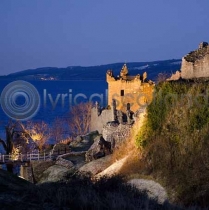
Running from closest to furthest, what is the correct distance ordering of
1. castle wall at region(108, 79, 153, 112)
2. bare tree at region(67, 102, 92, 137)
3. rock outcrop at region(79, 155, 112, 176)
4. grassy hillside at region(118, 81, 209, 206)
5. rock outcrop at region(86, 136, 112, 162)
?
grassy hillside at region(118, 81, 209, 206)
rock outcrop at region(79, 155, 112, 176)
rock outcrop at region(86, 136, 112, 162)
castle wall at region(108, 79, 153, 112)
bare tree at region(67, 102, 92, 137)

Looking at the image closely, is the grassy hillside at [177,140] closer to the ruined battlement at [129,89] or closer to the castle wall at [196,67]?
the castle wall at [196,67]

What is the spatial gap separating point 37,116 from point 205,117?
3449 inches

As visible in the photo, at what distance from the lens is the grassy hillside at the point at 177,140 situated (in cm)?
1825

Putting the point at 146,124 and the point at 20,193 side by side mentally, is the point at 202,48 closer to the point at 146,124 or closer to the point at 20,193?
the point at 146,124

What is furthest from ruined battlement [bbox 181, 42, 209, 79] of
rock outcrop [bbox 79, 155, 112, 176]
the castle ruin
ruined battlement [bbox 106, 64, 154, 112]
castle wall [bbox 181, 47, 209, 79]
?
ruined battlement [bbox 106, 64, 154, 112]

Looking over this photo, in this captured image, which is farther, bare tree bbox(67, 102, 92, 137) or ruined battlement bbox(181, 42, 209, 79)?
bare tree bbox(67, 102, 92, 137)

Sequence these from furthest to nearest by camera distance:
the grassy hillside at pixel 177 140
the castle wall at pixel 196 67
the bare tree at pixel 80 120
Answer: the bare tree at pixel 80 120 → the castle wall at pixel 196 67 → the grassy hillside at pixel 177 140

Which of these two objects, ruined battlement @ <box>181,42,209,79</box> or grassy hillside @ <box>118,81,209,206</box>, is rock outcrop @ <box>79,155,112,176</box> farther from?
ruined battlement @ <box>181,42,209,79</box>

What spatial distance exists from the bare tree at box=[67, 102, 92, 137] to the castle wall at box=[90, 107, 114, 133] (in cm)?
1999

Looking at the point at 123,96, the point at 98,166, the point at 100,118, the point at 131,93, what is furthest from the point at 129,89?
the point at 98,166

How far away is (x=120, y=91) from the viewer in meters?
43.4

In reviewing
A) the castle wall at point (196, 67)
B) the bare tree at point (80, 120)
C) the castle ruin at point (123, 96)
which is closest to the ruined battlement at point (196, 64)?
the castle wall at point (196, 67)

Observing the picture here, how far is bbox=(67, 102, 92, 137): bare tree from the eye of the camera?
66.1 meters

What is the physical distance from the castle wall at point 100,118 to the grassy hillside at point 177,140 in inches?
710
